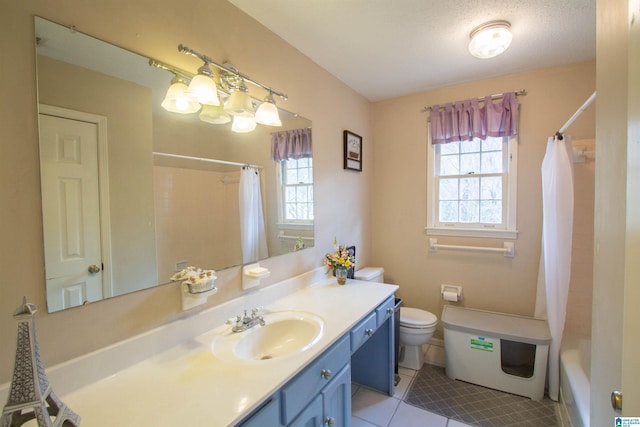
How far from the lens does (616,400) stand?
68 cm

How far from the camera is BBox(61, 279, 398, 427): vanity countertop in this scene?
80 centimetres

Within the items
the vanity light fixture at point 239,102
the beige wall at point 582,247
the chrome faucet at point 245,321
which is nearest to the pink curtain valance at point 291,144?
the vanity light fixture at point 239,102

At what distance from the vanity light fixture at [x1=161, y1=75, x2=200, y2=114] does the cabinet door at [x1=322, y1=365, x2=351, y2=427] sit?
1.34 m

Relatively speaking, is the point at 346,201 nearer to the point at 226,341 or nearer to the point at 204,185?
the point at 204,185

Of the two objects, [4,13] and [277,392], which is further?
[277,392]

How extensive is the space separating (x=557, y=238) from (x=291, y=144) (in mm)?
1936

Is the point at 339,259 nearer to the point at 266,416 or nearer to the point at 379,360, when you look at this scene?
the point at 379,360

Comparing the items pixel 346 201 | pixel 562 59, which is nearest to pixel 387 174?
pixel 346 201

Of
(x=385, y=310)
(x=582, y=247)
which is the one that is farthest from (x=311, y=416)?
(x=582, y=247)

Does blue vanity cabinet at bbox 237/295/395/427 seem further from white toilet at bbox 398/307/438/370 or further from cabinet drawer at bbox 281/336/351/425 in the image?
white toilet at bbox 398/307/438/370

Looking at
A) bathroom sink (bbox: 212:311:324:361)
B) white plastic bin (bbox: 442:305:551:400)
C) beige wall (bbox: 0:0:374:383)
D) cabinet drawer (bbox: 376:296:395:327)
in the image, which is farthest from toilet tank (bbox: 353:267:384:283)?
bathroom sink (bbox: 212:311:324:361)

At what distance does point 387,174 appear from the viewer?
2906 mm

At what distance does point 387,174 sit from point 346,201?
643 mm

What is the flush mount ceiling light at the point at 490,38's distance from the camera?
5.47ft
